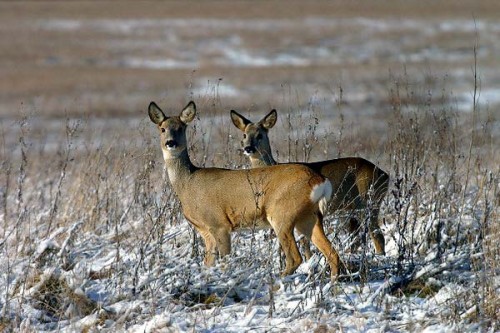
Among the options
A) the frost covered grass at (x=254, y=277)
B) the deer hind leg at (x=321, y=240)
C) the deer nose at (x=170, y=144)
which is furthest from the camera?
the deer nose at (x=170, y=144)

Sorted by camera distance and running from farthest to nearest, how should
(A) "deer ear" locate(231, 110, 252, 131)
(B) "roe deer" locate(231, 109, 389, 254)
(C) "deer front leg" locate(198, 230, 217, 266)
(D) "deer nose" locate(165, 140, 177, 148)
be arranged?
(A) "deer ear" locate(231, 110, 252, 131) → (D) "deer nose" locate(165, 140, 177, 148) → (B) "roe deer" locate(231, 109, 389, 254) → (C) "deer front leg" locate(198, 230, 217, 266)

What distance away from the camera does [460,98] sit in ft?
78.2

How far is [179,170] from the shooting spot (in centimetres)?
874

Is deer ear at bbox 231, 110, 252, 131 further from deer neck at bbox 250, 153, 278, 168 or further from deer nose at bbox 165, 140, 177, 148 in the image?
deer nose at bbox 165, 140, 177, 148

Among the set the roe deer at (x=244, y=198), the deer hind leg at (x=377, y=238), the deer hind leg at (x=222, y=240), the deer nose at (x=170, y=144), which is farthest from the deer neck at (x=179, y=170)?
the deer hind leg at (x=377, y=238)

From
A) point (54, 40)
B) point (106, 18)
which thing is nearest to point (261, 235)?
point (54, 40)

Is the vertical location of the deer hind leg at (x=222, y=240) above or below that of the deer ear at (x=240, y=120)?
below

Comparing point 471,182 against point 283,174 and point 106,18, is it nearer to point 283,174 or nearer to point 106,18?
point 283,174

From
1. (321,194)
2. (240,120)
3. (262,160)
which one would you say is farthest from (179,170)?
(321,194)

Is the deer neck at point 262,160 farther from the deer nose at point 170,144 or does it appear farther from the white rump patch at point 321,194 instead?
the white rump patch at point 321,194

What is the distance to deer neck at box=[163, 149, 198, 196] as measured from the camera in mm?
8625

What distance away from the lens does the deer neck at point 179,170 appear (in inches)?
340

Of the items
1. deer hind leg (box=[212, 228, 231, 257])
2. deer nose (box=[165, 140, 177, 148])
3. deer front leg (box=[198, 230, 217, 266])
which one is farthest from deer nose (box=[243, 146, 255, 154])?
deer hind leg (box=[212, 228, 231, 257])

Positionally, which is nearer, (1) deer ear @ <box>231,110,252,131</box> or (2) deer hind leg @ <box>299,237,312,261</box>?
(2) deer hind leg @ <box>299,237,312,261</box>
